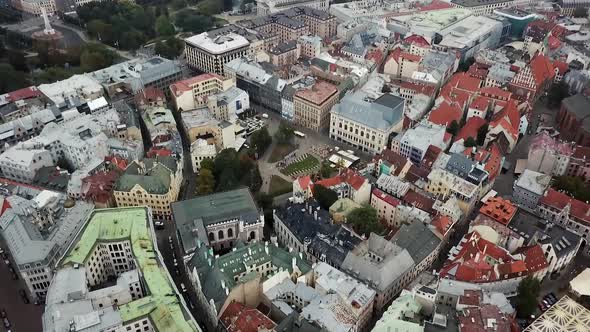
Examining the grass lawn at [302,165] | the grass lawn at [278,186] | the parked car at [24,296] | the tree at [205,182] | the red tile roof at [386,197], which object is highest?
the red tile roof at [386,197]

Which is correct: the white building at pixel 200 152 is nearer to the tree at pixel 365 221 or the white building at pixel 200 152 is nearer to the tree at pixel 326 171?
the tree at pixel 326 171

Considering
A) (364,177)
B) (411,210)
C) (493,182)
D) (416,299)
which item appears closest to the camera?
(416,299)

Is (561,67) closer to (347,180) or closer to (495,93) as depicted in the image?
(495,93)

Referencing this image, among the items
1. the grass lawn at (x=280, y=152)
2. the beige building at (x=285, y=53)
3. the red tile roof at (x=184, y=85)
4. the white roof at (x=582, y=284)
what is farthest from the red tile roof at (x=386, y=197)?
the beige building at (x=285, y=53)

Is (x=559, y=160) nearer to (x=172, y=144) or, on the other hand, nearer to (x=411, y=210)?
(x=411, y=210)

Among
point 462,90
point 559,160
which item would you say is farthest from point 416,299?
point 462,90

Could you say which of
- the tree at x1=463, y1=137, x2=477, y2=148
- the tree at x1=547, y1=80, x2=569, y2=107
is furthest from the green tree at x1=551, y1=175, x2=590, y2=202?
the tree at x1=547, y1=80, x2=569, y2=107
